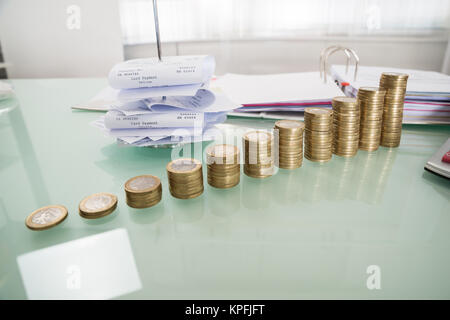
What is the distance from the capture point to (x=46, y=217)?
1.60 ft

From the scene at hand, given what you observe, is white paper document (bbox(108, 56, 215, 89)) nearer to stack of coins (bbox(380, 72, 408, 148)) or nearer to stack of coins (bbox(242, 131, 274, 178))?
stack of coins (bbox(242, 131, 274, 178))

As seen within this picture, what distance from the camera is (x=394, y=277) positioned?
378 millimetres

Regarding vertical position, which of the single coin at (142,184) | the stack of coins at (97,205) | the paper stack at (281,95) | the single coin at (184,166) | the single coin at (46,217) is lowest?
the single coin at (46,217)

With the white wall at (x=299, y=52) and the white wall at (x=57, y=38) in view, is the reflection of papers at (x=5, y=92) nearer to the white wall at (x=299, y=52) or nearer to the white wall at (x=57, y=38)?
the white wall at (x=57, y=38)

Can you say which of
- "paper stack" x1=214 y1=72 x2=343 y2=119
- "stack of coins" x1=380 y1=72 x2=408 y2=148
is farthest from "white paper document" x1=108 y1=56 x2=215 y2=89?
"stack of coins" x1=380 y1=72 x2=408 y2=148

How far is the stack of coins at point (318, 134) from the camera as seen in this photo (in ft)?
2.10

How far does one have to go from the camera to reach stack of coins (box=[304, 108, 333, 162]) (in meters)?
0.64

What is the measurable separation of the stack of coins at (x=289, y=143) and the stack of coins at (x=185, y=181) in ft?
0.60

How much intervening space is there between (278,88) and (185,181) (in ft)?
2.06

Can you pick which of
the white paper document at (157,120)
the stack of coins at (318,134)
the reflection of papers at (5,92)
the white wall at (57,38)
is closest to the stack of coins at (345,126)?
the stack of coins at (318,134)

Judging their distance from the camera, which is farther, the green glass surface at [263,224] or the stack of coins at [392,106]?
the stack of coins at [392,106]

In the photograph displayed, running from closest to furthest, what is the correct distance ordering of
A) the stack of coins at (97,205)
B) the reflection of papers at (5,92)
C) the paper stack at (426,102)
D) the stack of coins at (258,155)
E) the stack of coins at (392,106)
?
the stack of coins at (97,205) → the stack of coins at (258,155) → the stack of coins at (392,106) → the paper stack at (426,102) → the reflection of papers at (5,92)

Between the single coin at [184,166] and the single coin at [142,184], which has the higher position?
the single coin at [184,166]
